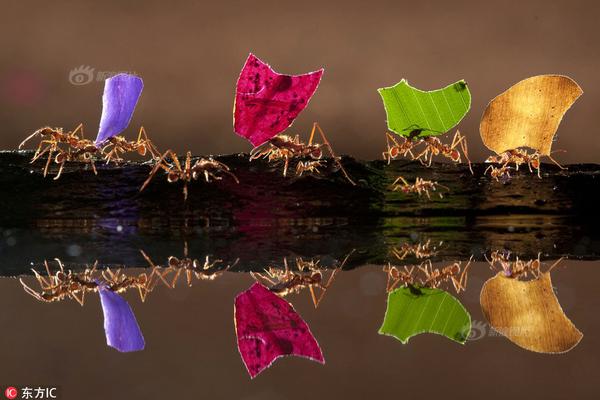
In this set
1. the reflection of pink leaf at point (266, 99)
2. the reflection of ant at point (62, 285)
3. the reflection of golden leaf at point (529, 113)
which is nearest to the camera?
the reflection of ant at point (62, 285)

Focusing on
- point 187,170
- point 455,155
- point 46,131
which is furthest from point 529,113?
point 46,131

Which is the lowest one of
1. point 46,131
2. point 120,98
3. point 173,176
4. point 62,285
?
point 62,285

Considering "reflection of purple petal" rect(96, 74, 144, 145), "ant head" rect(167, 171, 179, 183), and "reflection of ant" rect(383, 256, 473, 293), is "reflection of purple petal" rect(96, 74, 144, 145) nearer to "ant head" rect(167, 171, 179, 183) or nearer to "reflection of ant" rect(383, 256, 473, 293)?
"ant head" rect(167, 171, 179, 183)

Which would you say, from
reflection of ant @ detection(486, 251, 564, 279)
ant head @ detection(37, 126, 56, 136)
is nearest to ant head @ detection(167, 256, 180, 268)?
reflection of ant @ detection(486, 251, 564, 279)

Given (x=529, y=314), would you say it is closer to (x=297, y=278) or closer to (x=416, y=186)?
(x=297, y=278)

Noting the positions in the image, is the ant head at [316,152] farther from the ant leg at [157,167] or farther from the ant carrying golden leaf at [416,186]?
the ant leg at [157,167]

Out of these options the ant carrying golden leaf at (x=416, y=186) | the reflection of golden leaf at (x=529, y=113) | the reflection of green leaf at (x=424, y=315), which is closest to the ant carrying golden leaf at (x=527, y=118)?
the reflection of golden leaf at (x=529, y=113)

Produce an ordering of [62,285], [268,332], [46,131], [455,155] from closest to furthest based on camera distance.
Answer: [268,332]
[62,285]
[46,131]
[455,155]
